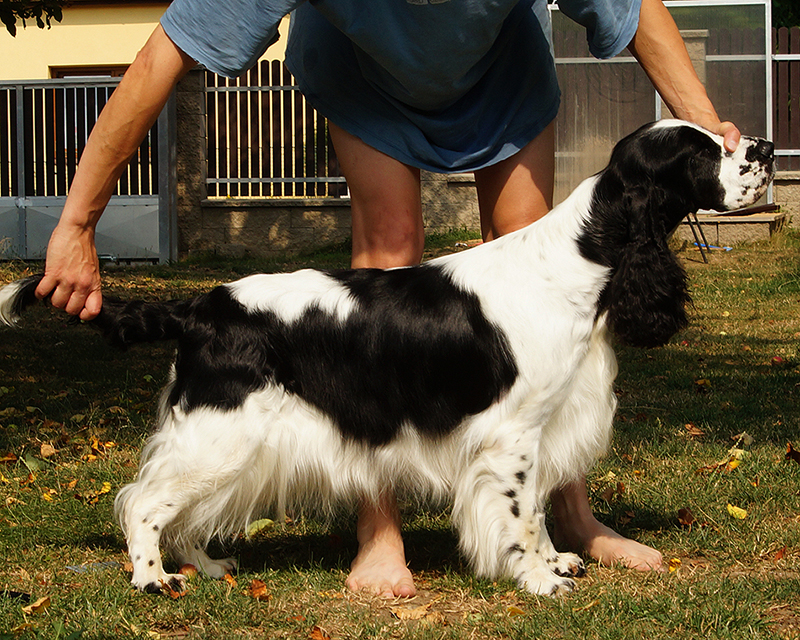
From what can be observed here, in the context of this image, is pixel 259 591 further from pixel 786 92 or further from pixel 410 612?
pixel 786 92

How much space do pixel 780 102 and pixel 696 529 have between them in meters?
10.6

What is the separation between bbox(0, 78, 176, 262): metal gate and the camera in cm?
1137

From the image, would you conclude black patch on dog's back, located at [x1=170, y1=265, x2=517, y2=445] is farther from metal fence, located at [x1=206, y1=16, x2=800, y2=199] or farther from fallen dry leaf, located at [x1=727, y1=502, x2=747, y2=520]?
metal fence, located at [x1=206, y1=16, x2=800, y2=199]

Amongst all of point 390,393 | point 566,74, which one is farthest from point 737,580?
point 566,74

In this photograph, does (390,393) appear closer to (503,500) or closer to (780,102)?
(503,500)

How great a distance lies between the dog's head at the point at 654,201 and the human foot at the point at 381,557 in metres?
0.96

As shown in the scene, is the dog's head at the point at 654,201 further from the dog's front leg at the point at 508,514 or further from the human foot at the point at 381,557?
the human foot at the point at 381,557

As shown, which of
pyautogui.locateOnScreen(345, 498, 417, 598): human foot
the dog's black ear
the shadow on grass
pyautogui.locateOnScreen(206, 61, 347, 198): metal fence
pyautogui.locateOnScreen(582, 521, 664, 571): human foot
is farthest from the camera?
pyautogui.locateOnScreen(206, 61, 347, 198): metal fence

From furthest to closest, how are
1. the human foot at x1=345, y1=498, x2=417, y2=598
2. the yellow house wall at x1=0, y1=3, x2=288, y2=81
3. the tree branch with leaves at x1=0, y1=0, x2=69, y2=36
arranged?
the yellow house wall at x1=0, y1=3, x2=288, y2=81 < the tree branch with leaves at x1=0, y1=0, x2=69, y2=36 < the human foot at x1=345, y1=498, x2=417, y2=598

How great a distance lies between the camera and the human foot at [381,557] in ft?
8.73

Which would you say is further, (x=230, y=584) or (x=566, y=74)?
(x=566, y=74)

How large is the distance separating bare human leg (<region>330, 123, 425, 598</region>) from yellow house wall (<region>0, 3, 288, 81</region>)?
15684mm

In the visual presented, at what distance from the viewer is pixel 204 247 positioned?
12008 mm

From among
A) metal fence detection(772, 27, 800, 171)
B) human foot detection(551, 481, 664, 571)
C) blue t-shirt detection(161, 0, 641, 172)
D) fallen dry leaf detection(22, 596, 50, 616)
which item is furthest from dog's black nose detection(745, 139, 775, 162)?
metal fence detection(772, 27, 800, 171)
